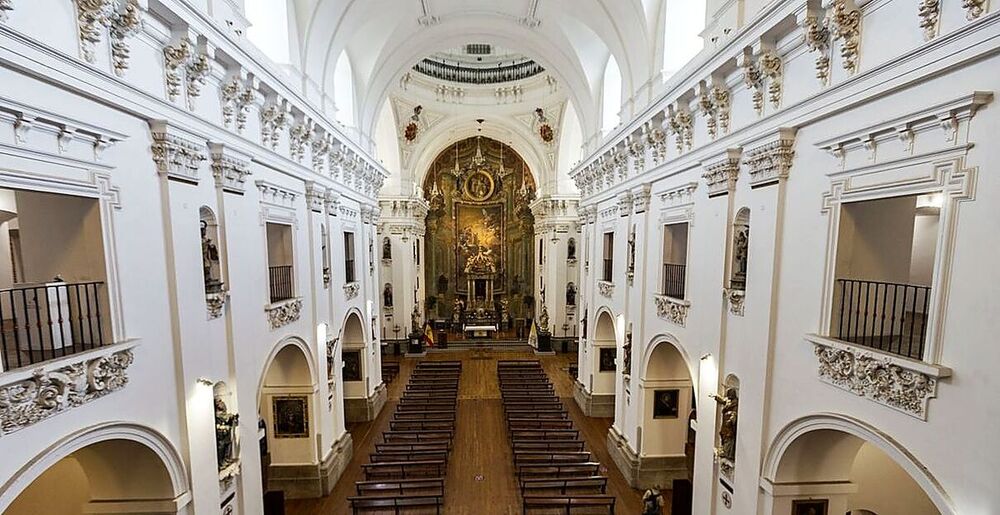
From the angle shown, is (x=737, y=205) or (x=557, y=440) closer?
(x=737, y=205)

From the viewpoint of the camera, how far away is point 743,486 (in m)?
6.12

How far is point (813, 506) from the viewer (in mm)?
5527

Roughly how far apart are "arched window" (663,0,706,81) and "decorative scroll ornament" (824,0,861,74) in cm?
A: 422

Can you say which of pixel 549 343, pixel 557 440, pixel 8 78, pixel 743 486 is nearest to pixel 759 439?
pixel 743 486

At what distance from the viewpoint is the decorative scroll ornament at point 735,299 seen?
6.29 metres

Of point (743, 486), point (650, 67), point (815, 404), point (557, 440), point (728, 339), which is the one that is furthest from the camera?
point (557, 440)

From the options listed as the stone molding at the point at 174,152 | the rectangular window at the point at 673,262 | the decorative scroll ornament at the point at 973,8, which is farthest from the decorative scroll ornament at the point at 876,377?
the stone molding at the point at 174,152

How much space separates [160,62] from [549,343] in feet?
65.8

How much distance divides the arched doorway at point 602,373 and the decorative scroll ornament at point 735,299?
281 inches

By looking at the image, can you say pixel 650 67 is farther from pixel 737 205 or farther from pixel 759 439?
pixel 759 439

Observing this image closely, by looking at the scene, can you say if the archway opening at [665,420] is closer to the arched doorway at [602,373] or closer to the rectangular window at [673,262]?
the rectangular window at [673,262]

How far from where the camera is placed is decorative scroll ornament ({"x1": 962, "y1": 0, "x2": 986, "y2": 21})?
3.21 meters

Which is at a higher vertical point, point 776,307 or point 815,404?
point 776,307

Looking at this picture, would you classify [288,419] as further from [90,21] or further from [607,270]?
[607,270]
